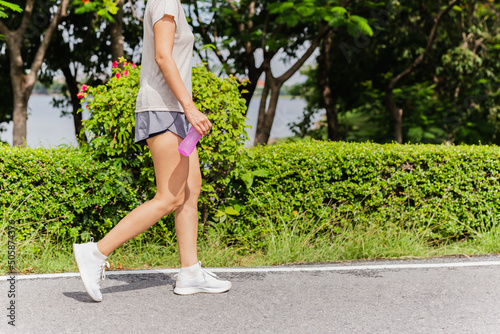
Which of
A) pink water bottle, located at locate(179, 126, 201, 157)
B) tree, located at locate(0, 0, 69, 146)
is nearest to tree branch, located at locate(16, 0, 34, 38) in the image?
tree, located at locate(0, 0, 69, 146)

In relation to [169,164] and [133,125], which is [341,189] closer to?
[133,125]

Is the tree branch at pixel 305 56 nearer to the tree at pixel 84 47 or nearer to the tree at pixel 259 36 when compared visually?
the tree at pixel 259 36

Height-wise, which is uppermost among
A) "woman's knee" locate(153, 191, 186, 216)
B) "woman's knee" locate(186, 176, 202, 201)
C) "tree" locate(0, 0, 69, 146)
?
"tree" locate(0, 0, 69, 146)

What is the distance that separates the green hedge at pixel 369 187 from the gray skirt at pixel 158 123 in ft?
5.73

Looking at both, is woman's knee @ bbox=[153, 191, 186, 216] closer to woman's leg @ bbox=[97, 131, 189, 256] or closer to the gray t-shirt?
woman's leg @ bbox=[97, 131, 189, 256]

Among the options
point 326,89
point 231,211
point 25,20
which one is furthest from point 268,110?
point 231,211

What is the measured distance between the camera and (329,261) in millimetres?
5312

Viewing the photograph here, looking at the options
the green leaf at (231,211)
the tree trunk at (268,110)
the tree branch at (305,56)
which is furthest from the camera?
the tree trunk at (268,110)

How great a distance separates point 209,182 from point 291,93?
15.1m

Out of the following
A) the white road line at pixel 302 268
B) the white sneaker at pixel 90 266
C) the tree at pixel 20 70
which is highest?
the tree at pixel 20 70

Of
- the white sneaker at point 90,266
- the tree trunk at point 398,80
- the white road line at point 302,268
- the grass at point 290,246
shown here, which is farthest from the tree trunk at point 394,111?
the white sneaker at point 90,266

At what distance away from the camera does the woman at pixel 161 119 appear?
12.2ft

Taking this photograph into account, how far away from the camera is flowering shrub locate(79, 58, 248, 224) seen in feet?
17.1

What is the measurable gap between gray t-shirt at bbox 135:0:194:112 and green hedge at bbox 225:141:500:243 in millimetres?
1829
